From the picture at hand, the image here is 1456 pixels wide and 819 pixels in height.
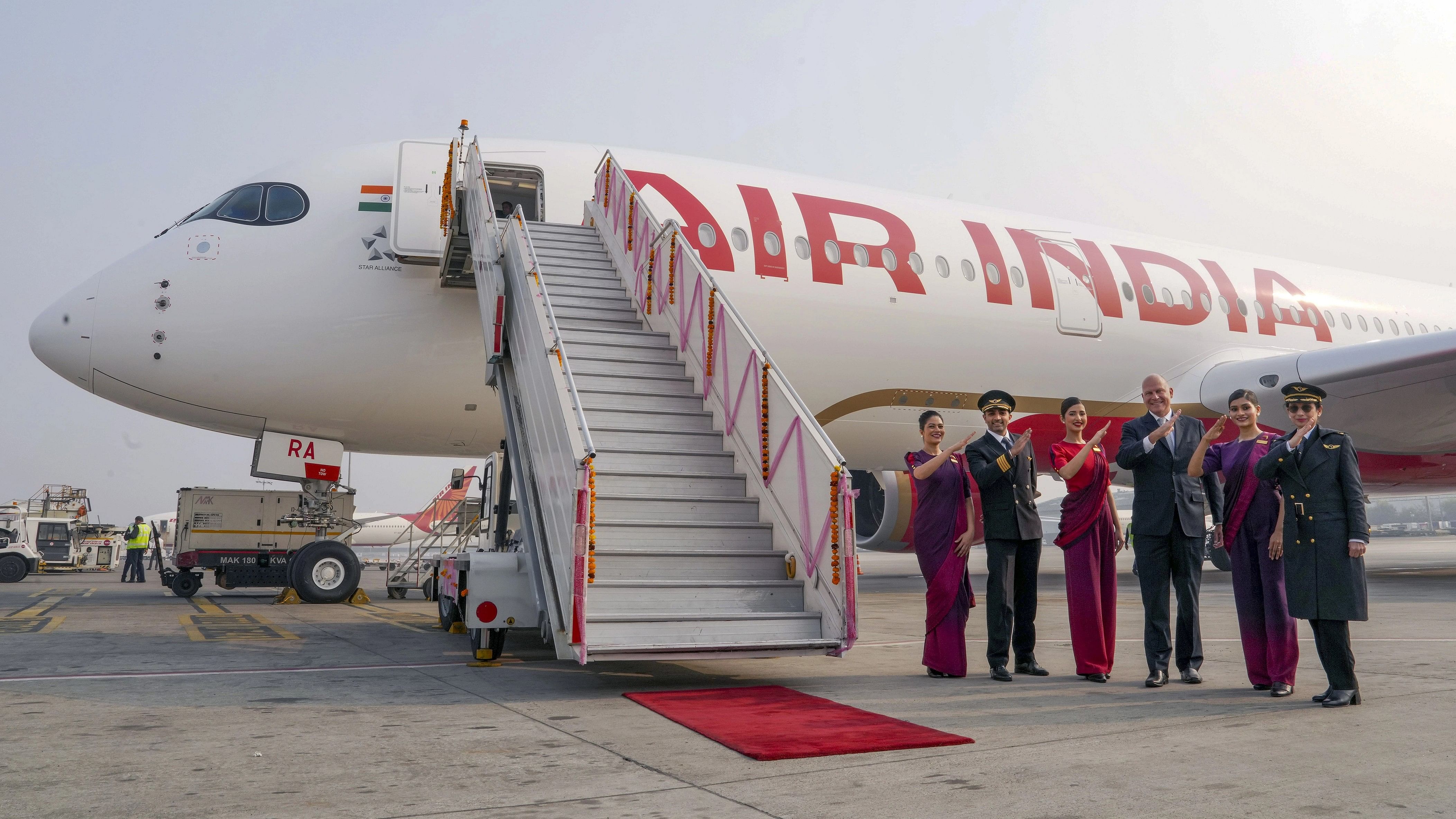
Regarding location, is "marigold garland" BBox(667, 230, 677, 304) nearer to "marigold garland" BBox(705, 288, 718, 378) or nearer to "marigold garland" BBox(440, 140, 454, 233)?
"marigold garland" BBox(705, 288, 718, 378)

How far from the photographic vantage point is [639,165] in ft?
30.5

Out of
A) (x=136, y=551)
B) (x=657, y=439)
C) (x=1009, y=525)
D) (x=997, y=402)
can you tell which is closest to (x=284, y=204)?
(x=657, y=439)

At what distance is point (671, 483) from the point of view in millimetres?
5625

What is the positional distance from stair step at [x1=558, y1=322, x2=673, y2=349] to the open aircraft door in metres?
5.60

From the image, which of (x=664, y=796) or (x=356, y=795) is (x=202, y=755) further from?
(x=664, y=796)

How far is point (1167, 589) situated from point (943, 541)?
44.3 inches

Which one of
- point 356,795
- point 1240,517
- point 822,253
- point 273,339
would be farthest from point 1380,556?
point 356,795

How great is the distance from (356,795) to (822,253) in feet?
24.7

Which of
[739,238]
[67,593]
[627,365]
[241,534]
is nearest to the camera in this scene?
[627,365]

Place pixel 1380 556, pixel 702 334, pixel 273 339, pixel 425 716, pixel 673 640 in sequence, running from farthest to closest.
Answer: pixel 1380 556 → pixel 273 339 → pixel 702 334 → pixel 673 640 → pixel 425 716

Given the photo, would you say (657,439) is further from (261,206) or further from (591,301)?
(261,206)

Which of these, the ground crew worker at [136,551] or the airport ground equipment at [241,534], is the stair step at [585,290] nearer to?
the airport ground equipment at [241,534]

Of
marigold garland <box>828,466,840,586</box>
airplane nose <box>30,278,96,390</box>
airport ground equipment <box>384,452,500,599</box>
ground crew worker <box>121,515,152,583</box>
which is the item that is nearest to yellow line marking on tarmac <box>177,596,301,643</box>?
airport ground equipment <box>384,452,500,599</box>

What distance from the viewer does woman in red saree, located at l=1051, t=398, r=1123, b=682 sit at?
4848mm
